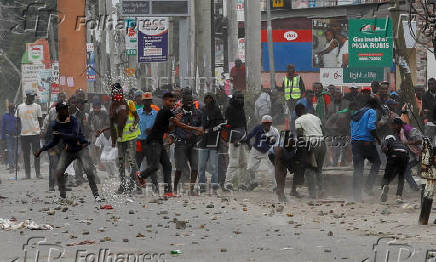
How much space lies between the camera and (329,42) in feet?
182

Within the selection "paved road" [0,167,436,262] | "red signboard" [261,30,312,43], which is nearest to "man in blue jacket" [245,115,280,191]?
"paved road" [0,167,436,262]

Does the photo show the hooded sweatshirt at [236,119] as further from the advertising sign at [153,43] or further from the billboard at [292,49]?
the billboard at [292,49]

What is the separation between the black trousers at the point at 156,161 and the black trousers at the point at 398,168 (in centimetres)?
336

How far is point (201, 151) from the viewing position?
63.2ft

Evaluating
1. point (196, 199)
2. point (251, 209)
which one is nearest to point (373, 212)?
point (251, 209)

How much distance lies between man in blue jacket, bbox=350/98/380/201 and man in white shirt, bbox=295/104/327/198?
58 centimetres

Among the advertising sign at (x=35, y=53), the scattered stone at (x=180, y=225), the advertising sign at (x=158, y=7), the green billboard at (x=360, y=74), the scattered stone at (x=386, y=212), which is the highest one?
the advertising sign at (x=158, y=7)

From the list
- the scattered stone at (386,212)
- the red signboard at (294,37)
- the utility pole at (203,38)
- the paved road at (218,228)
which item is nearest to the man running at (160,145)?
the paved road at (218,228)

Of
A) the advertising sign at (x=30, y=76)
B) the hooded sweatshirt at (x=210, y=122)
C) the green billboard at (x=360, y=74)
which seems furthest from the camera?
the advertising sign at (x=30, y=76)

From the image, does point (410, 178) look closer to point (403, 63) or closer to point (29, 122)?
point (403, 63)

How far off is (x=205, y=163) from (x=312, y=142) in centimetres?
217

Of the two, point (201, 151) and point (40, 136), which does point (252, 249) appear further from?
point (40, 136)

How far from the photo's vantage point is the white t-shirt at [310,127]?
1805cm

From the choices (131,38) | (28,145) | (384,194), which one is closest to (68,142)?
(384,194)
